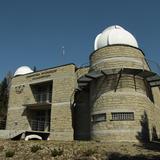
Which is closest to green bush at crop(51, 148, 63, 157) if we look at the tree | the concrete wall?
the concrete wall

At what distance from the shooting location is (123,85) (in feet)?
87.5

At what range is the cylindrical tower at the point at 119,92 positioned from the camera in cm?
2567

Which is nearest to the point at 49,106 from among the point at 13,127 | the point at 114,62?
the point at 13,127

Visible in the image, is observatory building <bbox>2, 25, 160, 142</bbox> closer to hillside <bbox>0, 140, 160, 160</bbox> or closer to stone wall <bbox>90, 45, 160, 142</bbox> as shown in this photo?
stone wall <bbox>90, 45, 160, 142</bbox>

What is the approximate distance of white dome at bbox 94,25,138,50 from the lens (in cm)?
2920

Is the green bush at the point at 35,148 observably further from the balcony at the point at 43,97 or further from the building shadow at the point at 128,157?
the balcony at the point at 43,97

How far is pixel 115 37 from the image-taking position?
29281 mm

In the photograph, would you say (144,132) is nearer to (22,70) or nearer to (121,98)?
(121,98)

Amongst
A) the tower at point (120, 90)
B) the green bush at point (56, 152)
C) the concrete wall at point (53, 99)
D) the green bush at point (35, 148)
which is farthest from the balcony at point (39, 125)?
the green bush at point (56, 152)

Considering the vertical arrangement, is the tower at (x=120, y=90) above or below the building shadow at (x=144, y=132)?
above

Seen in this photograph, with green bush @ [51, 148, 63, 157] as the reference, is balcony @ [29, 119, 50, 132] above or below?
above

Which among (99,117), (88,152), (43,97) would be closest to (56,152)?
(88,152)

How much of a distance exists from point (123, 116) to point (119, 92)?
89.4 inches

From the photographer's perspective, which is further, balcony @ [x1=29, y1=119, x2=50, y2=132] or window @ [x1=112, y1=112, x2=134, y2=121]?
balcony @ [x1=29, y1=119, x2=50, y2=132]
